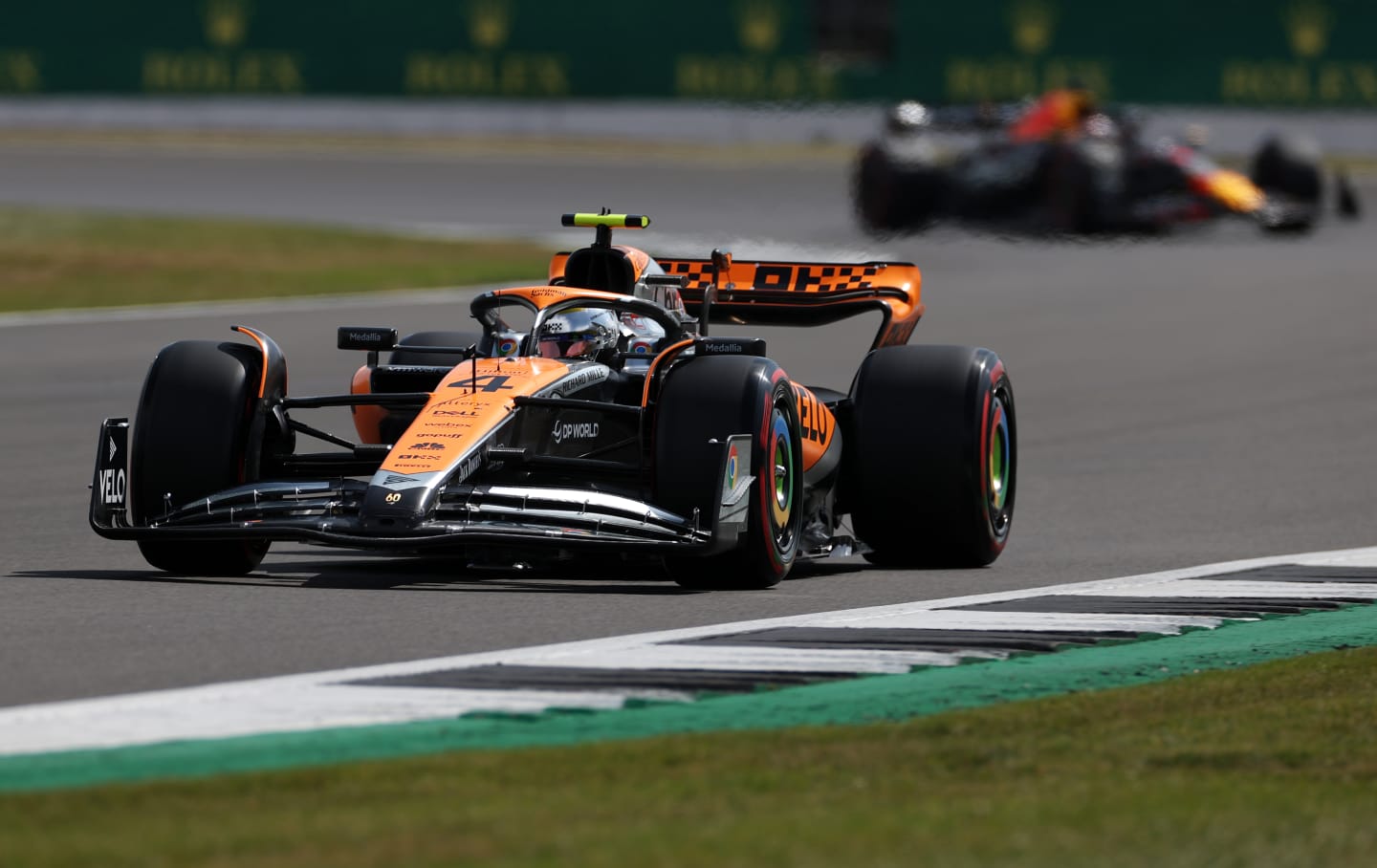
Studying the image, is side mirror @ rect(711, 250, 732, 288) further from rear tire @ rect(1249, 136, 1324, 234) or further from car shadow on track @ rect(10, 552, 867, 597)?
rear tire @ rect(1249, 136, 1324, 234)

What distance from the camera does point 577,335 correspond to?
9883 millimetres

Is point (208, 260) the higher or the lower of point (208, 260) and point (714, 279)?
the lower

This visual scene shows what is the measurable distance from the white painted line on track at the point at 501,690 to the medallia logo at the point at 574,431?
1453mm

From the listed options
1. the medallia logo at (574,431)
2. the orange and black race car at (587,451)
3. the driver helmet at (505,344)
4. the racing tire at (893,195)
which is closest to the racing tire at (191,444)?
the orange and black race car at (587,451)

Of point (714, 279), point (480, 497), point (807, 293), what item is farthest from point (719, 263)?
point (480, 497)

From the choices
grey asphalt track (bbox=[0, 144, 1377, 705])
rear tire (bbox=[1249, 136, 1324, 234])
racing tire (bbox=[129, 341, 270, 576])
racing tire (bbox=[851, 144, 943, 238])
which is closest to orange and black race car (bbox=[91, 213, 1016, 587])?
racing tire (bbox=[129, 341, 270, 576])

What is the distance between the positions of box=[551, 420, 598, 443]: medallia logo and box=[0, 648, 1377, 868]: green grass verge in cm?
322

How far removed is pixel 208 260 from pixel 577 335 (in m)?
17.5

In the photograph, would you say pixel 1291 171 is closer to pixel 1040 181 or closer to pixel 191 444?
pixel 1040 181

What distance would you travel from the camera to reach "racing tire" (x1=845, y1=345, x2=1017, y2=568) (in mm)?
10031

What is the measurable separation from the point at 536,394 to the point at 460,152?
34806 mm

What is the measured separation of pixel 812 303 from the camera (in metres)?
11.2

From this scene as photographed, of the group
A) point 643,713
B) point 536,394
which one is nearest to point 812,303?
point 536,394

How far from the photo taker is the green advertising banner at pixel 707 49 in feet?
141
